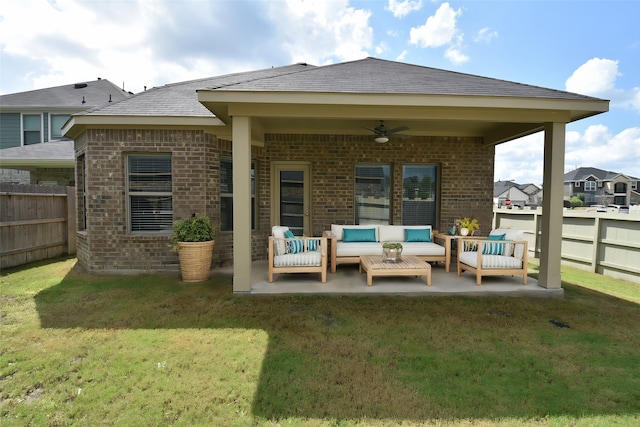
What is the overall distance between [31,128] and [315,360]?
1655 centimetres

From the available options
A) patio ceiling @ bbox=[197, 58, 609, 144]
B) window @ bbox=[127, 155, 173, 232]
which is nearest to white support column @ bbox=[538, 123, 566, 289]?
patio ceiling @ bbox=[197, 58, 609, 144]

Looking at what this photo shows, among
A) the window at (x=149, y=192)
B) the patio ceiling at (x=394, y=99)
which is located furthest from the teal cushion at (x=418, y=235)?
the window at (x=149, y=192)

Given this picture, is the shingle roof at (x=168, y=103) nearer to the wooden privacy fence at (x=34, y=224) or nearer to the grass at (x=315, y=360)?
the wooden privacy fence at (x=34, y=224)

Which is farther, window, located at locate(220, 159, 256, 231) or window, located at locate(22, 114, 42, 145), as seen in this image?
window, located at locate(22, 114, 42, 145)

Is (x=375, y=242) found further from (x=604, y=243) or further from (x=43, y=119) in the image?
(x=43, y=119)

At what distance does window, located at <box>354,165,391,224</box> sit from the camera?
25.7ft

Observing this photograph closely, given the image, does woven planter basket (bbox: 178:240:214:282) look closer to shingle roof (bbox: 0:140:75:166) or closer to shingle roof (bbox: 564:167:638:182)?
shingle roof (bbox: 0:140:75:166)

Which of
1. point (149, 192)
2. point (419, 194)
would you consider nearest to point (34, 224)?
point (149, 192)

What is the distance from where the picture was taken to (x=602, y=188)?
42469 millimetres

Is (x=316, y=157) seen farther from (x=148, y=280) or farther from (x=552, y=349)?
(x=552, y=349)

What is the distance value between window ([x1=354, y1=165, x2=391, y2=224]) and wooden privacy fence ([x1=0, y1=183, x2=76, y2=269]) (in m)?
7.54

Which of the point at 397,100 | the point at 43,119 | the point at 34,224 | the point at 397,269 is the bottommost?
the point at 397,269

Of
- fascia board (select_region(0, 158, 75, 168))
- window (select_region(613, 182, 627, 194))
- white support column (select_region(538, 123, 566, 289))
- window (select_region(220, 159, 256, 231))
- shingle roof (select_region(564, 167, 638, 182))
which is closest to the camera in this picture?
white support column (select_region(538, 123, 566, 289))

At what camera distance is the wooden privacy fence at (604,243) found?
615 cm
